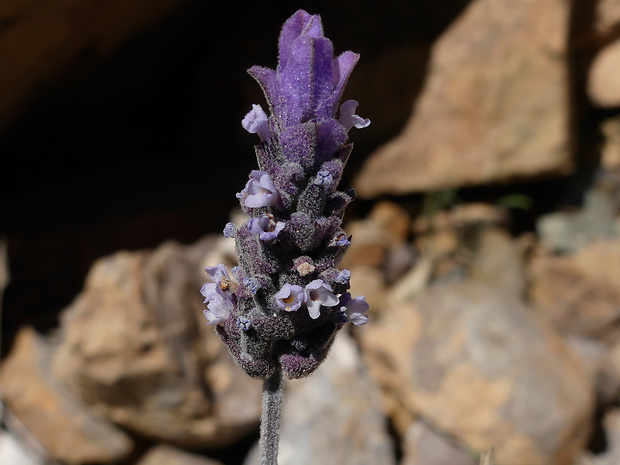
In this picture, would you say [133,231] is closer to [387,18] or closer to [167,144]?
[167,144]

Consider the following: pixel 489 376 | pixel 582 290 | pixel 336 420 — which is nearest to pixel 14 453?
pixel 336 420

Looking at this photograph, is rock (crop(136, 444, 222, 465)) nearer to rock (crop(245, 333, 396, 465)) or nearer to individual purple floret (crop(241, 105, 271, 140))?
rock (crop(245, 333, 396, 465))

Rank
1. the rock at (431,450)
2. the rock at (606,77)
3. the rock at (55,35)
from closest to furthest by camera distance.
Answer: the rock at (55,35), the rock at (431,450), the rock at (606,77)

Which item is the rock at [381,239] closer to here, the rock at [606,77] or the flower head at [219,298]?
the rock at [606,77]

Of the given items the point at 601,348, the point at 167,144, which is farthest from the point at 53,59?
the point at 601,348

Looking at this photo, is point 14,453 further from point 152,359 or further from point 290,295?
point 290,295

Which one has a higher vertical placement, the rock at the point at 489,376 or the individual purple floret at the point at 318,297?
the individual purple floret at the point at 318,297

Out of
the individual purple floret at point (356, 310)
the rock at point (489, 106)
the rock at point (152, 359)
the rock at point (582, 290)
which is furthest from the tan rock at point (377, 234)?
the individual purple floret at point (356, 310)
